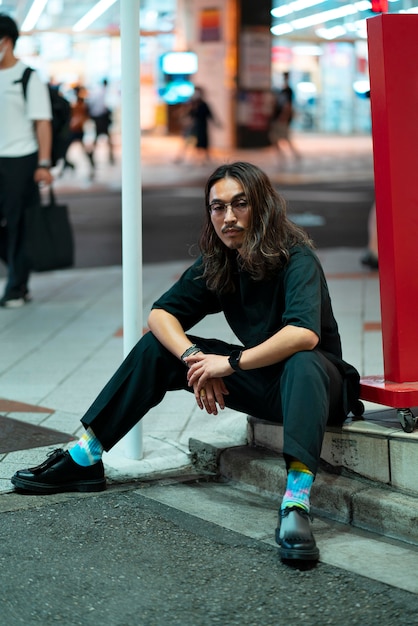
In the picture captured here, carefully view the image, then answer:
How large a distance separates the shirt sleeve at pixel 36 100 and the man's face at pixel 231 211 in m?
3.87

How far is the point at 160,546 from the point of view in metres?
3.43

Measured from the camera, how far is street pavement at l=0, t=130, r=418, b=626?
9.64 feet

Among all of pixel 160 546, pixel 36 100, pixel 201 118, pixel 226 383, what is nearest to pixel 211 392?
pixel 226 383

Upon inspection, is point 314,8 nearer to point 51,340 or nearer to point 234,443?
point 51,340

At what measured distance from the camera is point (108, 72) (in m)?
37.4

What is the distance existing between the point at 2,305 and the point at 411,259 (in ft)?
15.2

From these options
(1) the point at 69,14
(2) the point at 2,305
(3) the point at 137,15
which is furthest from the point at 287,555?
(1) the point at 69,14

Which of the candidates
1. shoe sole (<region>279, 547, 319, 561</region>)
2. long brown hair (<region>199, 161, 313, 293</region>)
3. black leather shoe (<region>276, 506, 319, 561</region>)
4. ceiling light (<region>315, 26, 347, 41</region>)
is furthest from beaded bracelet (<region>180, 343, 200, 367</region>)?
ceiling light (<region>315, 26, 347, 41</region>)

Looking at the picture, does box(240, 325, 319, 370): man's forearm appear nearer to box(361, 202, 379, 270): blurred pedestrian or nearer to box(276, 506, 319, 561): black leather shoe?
box(276, 506, 319, 561): black leather shoe

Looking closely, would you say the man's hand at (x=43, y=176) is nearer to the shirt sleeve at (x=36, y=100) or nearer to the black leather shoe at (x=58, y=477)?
the shirt sleeve at (x=36, y=100)

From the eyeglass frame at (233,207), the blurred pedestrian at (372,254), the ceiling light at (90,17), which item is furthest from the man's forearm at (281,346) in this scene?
the ceiling light at (90,17)

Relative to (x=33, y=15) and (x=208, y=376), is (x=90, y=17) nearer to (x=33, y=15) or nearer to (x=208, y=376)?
(x=33, y=15)

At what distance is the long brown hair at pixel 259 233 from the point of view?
369 centimetres

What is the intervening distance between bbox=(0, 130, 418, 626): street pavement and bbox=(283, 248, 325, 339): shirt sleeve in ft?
2.30
